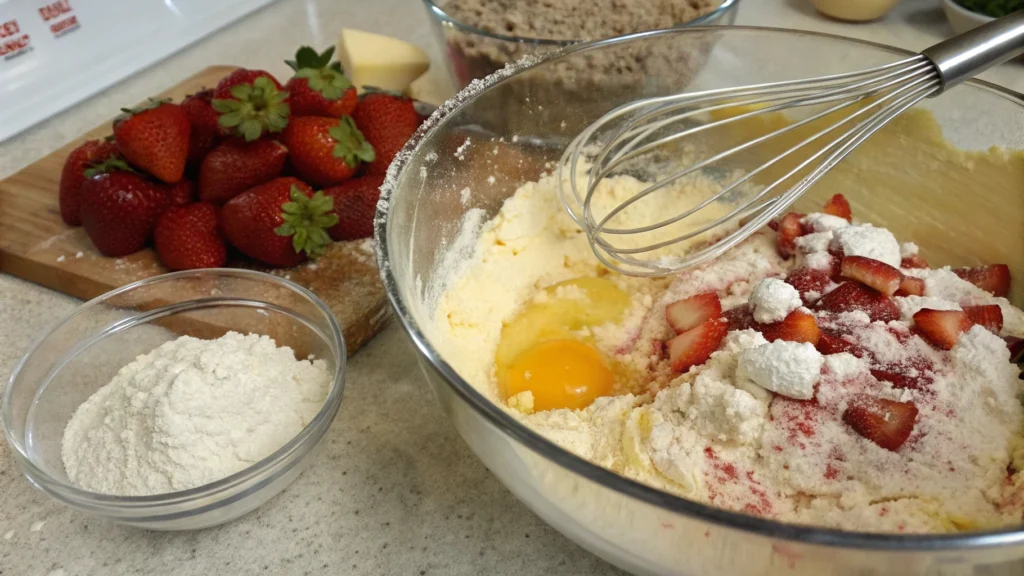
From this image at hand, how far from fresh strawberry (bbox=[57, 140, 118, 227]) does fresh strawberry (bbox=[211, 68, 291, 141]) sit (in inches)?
7.7

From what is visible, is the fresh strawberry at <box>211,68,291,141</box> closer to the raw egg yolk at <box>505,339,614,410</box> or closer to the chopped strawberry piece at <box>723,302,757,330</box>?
the raw egg yolk at <box>505,339,614,410</box>

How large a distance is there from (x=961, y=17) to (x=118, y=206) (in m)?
1.63

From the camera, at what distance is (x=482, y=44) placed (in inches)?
47.7

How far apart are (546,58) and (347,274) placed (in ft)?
1.40

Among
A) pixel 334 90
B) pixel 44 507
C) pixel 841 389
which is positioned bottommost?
pixel 44 507

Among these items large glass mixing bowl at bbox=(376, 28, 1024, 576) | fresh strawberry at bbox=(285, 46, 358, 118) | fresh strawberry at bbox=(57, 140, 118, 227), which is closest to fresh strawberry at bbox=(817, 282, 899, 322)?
large glass mixing bowl at bbox=(376, 28, 1024, 576)

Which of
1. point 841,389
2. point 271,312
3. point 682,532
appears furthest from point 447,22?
point 682,532

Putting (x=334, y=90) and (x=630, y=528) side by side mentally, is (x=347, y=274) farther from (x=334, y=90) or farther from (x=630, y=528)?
(x=630, y=528)

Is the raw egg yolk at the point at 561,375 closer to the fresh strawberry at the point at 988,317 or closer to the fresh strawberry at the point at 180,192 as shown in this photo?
the fresh strawberry at the point at 988,317

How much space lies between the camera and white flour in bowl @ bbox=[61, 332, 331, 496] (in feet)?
2.56

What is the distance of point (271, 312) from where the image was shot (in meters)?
1.00

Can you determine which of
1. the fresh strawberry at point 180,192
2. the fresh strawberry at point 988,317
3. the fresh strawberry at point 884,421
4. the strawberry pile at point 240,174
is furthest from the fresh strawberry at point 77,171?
the fresh strawberry at point 988,317

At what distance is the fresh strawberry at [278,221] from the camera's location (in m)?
1.06

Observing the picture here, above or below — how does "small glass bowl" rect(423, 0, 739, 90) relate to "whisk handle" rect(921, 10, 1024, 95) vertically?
below
